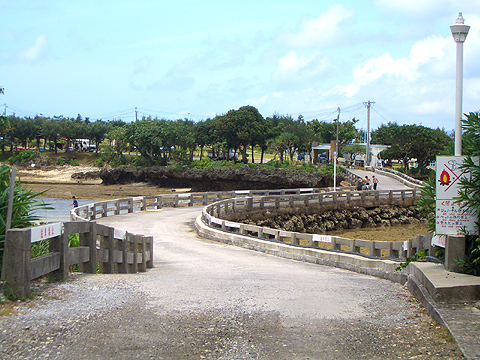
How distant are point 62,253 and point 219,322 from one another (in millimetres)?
3041

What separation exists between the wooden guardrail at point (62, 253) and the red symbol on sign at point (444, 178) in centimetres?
610

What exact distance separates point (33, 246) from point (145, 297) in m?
2.40

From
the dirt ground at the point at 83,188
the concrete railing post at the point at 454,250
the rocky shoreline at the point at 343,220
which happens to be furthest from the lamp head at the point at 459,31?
the dirt ground at the point at 83,188

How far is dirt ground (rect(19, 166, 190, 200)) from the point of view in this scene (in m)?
67.0

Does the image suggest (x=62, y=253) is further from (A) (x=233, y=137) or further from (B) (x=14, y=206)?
(A) (x=233, y=137)

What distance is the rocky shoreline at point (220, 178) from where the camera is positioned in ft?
230

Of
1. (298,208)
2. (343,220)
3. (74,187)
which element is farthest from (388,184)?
(74,187)

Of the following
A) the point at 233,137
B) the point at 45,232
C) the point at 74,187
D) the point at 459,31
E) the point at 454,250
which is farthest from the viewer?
the point at 233,137

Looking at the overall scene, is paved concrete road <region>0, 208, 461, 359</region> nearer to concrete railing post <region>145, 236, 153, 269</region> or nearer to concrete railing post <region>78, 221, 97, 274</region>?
concrete railing post <region>78, 221, 97, 274</region>

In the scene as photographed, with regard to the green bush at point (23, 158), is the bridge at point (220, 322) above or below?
below

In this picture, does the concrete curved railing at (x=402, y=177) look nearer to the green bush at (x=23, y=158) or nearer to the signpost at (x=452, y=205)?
the signpost at (x=452, y=205)

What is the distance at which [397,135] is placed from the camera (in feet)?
272

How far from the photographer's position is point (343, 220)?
45094 mm

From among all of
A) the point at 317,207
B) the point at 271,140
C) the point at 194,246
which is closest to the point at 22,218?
the point at 194,246
